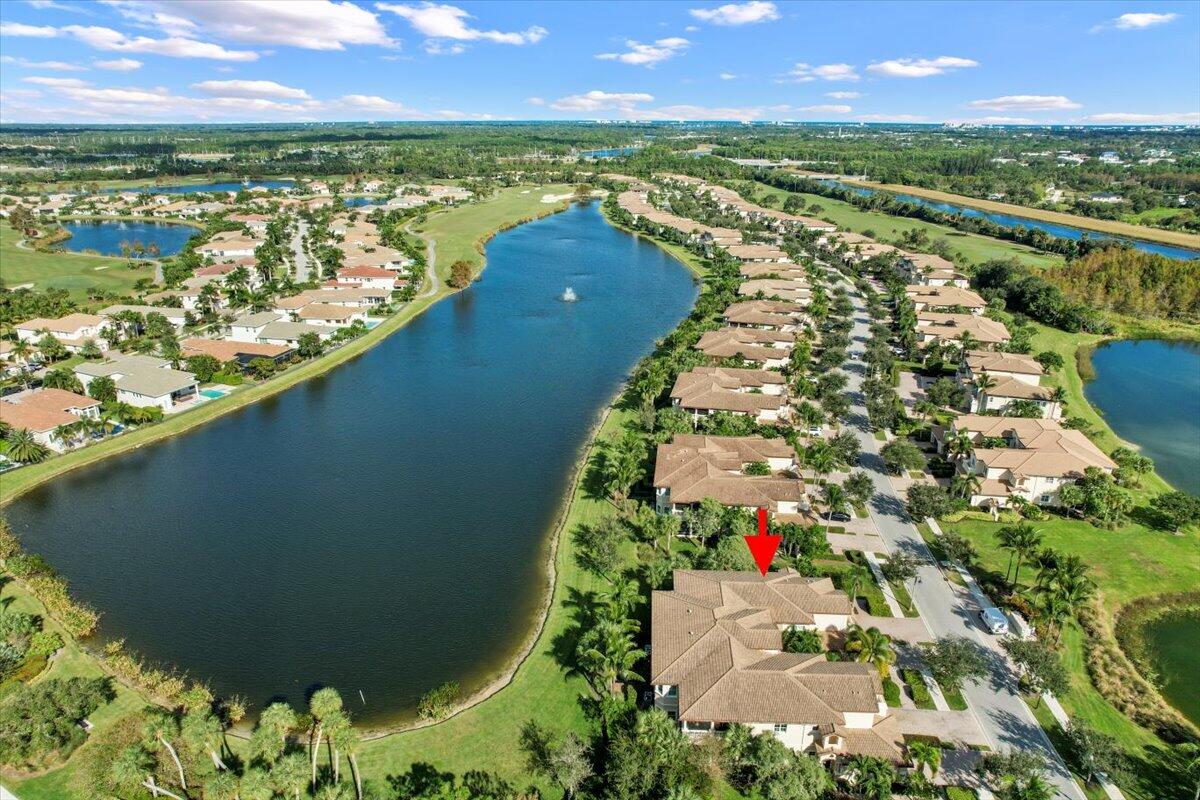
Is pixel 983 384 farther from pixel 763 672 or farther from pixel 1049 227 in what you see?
pixel 1049 227

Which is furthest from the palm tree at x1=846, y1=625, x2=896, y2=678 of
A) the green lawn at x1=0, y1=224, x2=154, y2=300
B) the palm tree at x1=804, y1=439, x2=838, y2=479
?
the green lawn at x1=0, y1=224, x2=154, y2=300

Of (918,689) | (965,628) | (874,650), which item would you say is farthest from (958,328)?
(874,650)

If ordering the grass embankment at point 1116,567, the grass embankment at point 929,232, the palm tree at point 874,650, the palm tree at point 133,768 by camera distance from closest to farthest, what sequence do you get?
the palm tree at point 133,768 < the grass embankment at point 1116,567 < the palm tree at point 874,650 < the grass embankment at point 929,232

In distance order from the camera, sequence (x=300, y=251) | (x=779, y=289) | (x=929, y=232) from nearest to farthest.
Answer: (x=779, y=289) → (x=300, y=251) → (x=929, y=232)

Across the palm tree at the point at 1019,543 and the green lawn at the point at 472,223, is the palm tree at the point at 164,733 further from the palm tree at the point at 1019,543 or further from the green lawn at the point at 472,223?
the green lawn at the point at 472,223

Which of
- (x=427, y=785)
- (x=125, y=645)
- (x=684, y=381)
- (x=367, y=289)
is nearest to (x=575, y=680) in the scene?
(x=427, y=785)

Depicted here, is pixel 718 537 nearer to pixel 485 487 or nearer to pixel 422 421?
pixel 485 487

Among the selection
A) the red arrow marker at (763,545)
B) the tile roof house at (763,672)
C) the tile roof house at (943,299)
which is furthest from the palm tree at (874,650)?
the tile roof house at (943,299)
